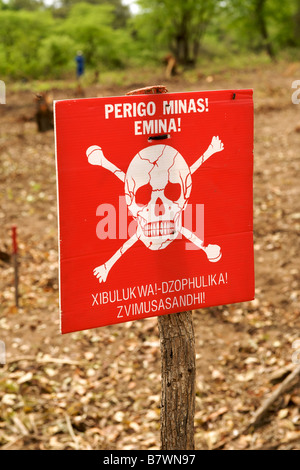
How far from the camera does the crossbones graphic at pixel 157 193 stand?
2.09 meters

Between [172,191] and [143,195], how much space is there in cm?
13

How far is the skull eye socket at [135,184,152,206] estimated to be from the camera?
2.10m

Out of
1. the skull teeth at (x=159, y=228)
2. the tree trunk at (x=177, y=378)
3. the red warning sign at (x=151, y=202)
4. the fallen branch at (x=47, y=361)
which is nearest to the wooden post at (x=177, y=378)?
the tree trunk at (x=177, y=378)

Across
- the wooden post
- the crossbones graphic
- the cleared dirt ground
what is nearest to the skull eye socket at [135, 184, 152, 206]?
the crossbones graphic

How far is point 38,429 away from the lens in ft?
14.1

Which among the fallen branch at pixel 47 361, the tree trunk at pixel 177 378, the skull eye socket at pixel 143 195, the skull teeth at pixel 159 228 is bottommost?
the tree trunk at pixel 177 378

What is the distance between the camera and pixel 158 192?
2.14 meters

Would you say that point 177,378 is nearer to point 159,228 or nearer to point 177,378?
point 177,378

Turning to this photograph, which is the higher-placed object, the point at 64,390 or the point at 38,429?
the point at 64,390

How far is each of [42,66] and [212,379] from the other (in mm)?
18980

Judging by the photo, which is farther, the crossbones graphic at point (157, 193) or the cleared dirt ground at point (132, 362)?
the cleared dirt ground at point (132, 362)

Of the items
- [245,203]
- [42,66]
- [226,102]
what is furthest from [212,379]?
[42,66]

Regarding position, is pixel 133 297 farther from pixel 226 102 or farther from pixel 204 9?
pixel 204 9

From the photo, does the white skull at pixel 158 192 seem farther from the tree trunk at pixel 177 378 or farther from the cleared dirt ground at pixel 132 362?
the cleared dirt ground at pixel 132 362
